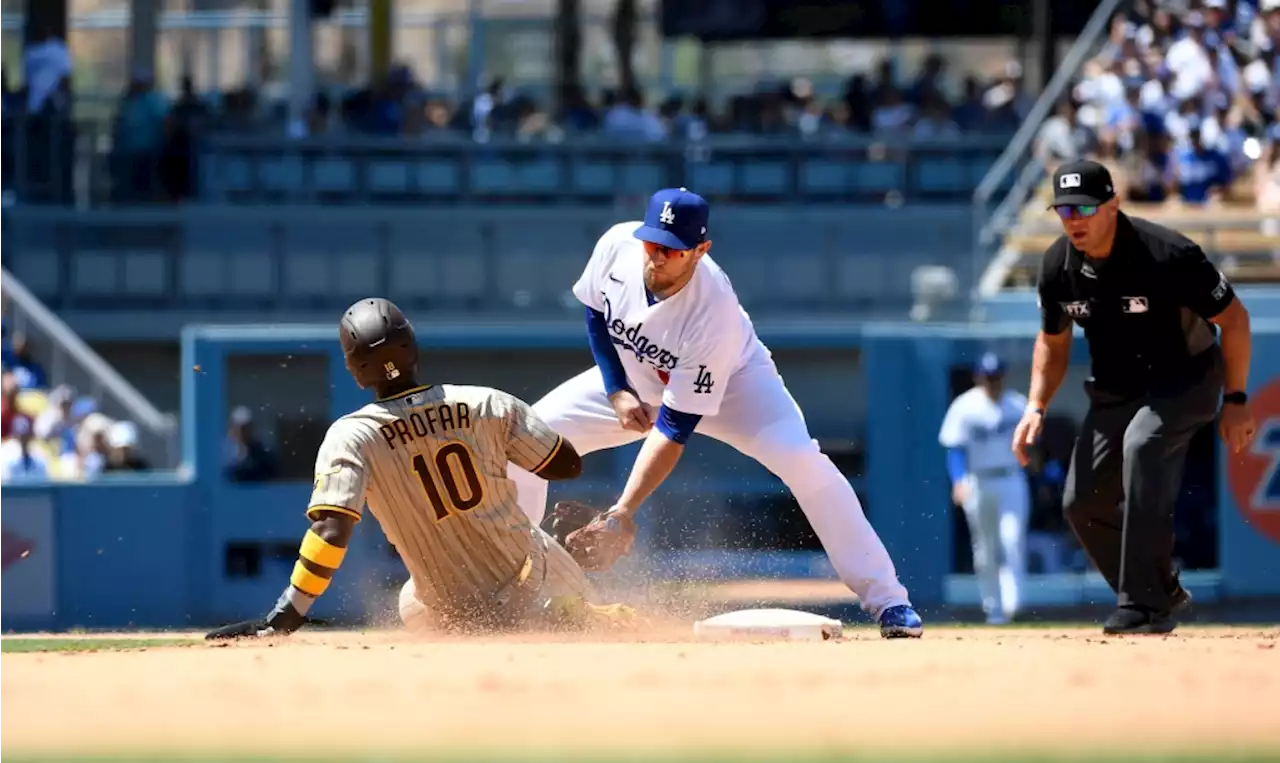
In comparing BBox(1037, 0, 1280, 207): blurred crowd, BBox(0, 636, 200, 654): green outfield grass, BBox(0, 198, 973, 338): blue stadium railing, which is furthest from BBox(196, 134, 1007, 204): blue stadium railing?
BBox(0, 636, 200, 654): green outfield grass

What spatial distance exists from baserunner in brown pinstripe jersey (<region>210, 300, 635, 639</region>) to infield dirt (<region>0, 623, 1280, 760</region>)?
197mm

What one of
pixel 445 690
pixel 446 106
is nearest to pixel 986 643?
pixel 445 690

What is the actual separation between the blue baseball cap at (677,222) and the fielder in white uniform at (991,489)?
5312 mm

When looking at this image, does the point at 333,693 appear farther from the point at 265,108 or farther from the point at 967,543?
the point at 265,108

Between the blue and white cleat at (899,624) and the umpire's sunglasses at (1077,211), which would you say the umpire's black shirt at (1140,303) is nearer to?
the umpire's sunglasses at (1077,211)

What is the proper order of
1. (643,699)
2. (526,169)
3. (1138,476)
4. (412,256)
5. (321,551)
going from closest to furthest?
(643,699), (321,551), (1138,476), (412,256), (526,169)

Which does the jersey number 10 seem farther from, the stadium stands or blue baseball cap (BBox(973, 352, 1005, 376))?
the stadium stands

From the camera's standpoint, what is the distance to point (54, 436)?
555 inches

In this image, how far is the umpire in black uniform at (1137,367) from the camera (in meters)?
7.79

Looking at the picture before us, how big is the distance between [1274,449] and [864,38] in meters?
8.69

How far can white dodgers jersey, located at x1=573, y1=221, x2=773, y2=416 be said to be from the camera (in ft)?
24.9

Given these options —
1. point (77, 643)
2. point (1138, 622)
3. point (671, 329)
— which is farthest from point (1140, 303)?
point (77, 643)

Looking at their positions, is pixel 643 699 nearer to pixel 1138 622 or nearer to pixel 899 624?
pixel 899 624

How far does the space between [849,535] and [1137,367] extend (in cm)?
128
